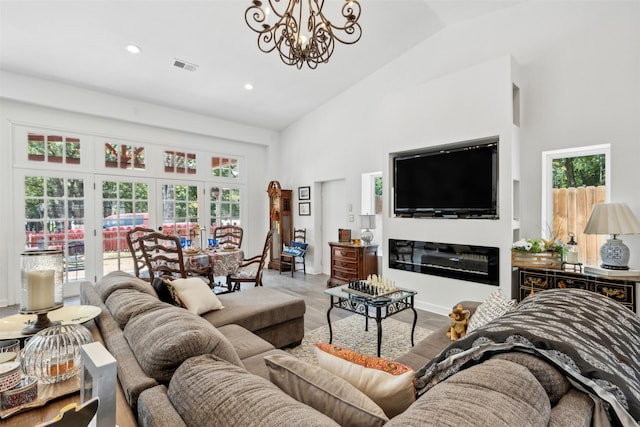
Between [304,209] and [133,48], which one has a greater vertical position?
[133,48]

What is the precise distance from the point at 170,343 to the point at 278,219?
5.60 metres

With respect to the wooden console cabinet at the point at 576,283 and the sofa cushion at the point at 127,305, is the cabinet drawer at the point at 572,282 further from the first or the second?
the sofa cushion at the point at 127,305

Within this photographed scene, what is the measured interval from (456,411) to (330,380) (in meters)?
0.42

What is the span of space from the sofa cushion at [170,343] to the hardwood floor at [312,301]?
2.31 meters

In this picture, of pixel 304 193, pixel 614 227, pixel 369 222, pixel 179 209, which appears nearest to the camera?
pixel 614 227

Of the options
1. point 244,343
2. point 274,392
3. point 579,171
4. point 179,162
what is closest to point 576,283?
point 579,171

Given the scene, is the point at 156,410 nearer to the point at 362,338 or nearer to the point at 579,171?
the point at 362,338

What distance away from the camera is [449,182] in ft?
13.2

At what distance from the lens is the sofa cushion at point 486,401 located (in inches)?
28.7

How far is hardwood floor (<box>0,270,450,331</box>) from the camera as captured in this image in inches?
146

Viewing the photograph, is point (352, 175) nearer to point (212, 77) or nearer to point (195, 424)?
point (212, 77)

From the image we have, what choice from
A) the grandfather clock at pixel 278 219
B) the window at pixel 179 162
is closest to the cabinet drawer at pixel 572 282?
the grandfather clock at pixel 278 219

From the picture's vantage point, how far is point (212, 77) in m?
4.72

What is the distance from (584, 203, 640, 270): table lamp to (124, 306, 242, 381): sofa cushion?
3429 millimetres
